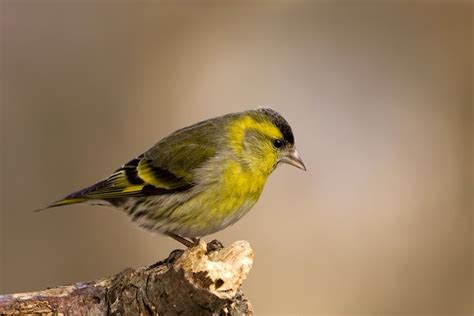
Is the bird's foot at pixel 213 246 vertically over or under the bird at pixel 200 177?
under

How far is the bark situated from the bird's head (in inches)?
47.2


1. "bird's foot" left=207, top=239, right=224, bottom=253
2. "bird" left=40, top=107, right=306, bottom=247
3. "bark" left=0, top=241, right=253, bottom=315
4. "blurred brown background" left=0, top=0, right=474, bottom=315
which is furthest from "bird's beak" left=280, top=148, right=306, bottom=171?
"blurred brown background" left=0, top=0, right=474, bottom=315

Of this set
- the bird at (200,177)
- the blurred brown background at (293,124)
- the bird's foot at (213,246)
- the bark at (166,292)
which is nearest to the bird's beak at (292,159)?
the bird at (200,177)

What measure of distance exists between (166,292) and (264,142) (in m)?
1.79

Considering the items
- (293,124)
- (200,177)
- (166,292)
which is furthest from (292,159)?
(293,124)

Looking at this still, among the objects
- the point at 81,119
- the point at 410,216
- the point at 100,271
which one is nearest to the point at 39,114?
the point at 81,119

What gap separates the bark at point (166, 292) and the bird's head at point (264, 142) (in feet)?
3.93

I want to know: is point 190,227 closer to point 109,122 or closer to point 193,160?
point 193,160

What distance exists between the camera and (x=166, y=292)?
338cm

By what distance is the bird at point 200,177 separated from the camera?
4652mm

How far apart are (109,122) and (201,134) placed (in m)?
3.09

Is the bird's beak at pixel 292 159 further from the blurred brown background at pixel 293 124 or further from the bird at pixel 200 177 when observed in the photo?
the blurred brown background at pixel 293 124

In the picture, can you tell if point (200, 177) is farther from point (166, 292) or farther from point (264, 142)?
point (166, 292)

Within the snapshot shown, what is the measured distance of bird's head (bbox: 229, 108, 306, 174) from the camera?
16.0ft
